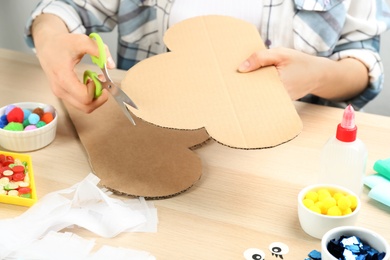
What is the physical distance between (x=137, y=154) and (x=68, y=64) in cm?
18

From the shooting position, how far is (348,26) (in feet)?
3.93

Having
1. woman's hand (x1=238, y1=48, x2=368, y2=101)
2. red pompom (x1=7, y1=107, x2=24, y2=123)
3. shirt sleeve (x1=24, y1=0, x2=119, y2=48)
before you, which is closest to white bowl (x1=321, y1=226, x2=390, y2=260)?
woman's hand (x1=238, y1=48, x2=368, y2=101)

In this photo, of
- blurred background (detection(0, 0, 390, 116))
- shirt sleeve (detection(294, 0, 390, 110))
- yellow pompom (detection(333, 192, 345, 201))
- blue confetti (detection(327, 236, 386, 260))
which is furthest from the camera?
blurred background (detection(0, 0, 390, 116))

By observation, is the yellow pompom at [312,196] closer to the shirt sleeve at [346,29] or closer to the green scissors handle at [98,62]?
the green scissors handle at [98,62]

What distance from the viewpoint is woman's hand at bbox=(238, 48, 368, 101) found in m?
0.92

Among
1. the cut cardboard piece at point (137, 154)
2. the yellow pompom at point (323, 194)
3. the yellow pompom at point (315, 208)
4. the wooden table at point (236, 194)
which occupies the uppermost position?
the yellow pompom at point (323, 194)

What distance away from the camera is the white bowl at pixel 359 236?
69 centimetres

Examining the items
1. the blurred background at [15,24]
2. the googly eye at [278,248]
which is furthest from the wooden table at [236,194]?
the blurred background at [15,24]

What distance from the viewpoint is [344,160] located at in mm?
835

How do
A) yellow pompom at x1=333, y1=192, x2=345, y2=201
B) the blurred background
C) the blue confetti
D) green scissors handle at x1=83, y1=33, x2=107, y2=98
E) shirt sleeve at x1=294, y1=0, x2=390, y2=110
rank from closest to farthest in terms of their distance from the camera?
the blue confetti
yellow pompom at x1=333, y1=192, x2=345, y2=201
green scissors handle at x1=83, y1=33, x2=107, y2=98
shirt sleeve at x1=294, y1=0, x2=390, y2=110
the blurred background

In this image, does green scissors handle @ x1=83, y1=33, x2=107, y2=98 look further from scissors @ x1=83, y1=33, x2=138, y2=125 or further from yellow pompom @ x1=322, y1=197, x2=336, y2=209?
yellow pompom @ x1=322, y1=197, x2=336, y2=209

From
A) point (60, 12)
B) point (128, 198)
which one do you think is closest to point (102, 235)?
point (128, 198)

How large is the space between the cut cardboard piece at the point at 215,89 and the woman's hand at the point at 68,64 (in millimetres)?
75

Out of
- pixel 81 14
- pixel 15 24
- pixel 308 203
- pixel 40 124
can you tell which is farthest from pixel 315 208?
pixel 15 24
